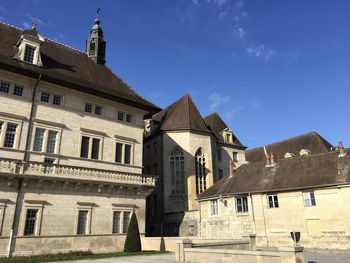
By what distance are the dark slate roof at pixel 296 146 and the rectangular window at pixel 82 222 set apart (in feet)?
106

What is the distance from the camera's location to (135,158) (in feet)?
91.6

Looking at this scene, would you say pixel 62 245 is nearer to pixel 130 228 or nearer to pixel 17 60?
pixel 130 228

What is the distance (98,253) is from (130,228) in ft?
9.73

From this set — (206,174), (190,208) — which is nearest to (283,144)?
(206,174)

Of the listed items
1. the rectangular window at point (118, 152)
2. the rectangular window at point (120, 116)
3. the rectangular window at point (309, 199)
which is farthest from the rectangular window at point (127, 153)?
the rectangular window at point (309, 199)

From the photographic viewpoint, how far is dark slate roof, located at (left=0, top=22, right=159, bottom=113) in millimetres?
23016

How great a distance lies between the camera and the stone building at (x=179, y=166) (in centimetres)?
3400

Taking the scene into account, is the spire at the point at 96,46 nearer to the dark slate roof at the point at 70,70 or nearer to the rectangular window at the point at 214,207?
the dark slate roof at the point at 70,70

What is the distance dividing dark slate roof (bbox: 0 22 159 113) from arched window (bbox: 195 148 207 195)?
10.5m

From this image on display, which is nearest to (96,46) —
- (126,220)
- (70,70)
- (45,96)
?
(70,70)

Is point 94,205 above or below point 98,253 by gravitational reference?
above

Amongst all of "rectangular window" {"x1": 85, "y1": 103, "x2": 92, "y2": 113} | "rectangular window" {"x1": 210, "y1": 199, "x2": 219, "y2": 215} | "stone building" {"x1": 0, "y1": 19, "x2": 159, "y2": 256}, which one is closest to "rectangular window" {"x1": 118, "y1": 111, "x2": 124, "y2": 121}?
"stone building" {"x1": 0, "y1": 19, "x2": 159, "y2": 256}

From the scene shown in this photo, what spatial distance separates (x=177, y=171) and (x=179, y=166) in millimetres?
645

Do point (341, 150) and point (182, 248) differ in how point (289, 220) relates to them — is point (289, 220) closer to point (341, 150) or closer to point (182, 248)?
point (341, 150)
